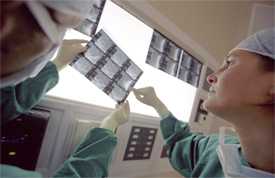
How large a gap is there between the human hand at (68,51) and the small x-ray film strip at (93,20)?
6 centimetres

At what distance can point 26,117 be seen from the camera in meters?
0.90

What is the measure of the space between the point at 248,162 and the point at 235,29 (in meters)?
1.21

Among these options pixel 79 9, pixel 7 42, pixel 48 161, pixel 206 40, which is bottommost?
pixel 48 161

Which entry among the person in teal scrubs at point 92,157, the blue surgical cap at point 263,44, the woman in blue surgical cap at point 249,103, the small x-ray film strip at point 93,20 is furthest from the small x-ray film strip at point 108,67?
the blue surgical cap at point 263,44

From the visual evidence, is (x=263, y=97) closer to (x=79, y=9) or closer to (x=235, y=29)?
(x=79, y=9)

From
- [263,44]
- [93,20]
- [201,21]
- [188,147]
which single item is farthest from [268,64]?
[201,21]

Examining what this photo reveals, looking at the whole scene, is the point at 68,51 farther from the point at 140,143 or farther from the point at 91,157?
the point at 140,143

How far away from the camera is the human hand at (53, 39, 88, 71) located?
911mm

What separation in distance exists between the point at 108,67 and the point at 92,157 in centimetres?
36

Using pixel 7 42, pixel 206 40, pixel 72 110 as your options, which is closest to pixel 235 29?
pixel 206 40

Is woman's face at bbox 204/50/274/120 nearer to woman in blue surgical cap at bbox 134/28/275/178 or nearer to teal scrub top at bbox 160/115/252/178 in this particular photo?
woman in blue surgical cap at bbox 134/28/275/178

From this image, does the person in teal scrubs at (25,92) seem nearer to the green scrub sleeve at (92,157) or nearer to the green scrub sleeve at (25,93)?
the green scrub sleeve at (25,93)

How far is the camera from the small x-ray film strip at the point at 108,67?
103cm

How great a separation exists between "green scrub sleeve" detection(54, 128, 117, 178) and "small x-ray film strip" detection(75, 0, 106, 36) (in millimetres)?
352
